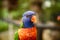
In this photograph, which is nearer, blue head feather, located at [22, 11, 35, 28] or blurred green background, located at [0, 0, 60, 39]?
blue head feather, located at [22, 11, 35, 28]

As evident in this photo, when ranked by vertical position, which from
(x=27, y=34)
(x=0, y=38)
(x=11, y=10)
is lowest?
(x=0, y=38)

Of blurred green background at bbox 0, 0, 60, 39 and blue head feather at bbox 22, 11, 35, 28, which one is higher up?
blurred green background at bbox 0, 0, 60, 39

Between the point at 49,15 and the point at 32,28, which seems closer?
the point at 32,28

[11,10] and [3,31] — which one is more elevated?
[11,10]

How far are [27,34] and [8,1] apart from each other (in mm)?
3094

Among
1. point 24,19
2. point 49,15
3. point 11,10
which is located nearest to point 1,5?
point 11,10

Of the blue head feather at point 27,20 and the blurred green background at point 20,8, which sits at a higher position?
the blurred green background at point 20,8

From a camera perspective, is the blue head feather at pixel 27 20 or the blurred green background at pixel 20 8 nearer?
the blue head feather at pixel 27 20

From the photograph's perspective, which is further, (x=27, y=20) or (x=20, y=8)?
(x=20, y=8)

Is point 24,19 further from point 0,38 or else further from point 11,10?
point 11,10

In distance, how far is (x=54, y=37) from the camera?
125 inches

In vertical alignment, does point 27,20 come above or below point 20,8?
below

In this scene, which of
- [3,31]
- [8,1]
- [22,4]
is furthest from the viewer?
[8,1]

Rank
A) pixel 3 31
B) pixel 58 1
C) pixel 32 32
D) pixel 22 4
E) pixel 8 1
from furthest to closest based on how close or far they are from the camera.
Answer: pixel 8 1
pixel 3 31
pixel 22 4
pixel 58 1
pixel 32 32
